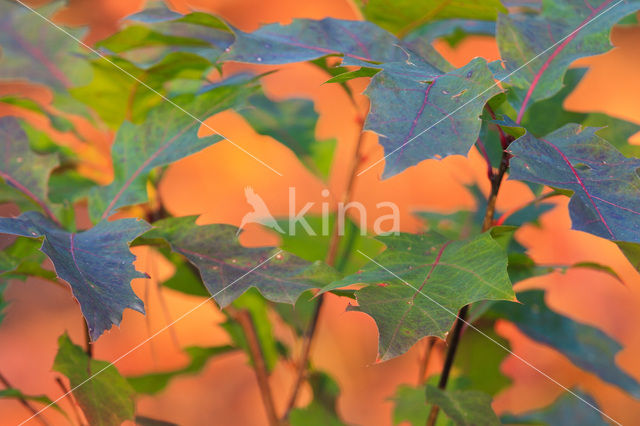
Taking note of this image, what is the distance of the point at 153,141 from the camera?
0.61m

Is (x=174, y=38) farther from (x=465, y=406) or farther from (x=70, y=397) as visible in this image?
(x=465, y=406)

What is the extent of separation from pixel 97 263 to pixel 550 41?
46 centimetres

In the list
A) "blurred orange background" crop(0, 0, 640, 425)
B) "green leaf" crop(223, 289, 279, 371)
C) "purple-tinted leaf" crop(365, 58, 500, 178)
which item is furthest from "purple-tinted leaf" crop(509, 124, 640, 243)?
"blurred orange background" crop(0, 0, 640, 425)

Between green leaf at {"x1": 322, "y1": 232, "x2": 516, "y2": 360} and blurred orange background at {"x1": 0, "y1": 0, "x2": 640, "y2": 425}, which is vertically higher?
green leaf at {"x1": 322, "y1": 232, "x2": 516, "y2": 360}

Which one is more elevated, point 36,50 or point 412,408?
point 36,50

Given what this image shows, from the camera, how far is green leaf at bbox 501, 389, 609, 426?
2.55ft

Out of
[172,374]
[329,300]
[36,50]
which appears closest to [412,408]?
[172,374]

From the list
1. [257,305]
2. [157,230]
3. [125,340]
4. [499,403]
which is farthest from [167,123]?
[125,340]

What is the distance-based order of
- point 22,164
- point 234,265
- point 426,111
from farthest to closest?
1. point 22,164
2. point 234,265
3. point 426,111

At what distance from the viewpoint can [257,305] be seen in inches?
34.8

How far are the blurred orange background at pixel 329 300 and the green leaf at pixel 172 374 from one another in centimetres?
79

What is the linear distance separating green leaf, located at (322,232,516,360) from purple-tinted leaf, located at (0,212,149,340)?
15 cm

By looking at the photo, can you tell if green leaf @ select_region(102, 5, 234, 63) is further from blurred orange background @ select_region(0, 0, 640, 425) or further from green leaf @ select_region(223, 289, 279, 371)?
blurred orange background @ select_region(0, 0, 640, 425)

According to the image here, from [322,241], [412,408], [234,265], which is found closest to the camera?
[234,265]
